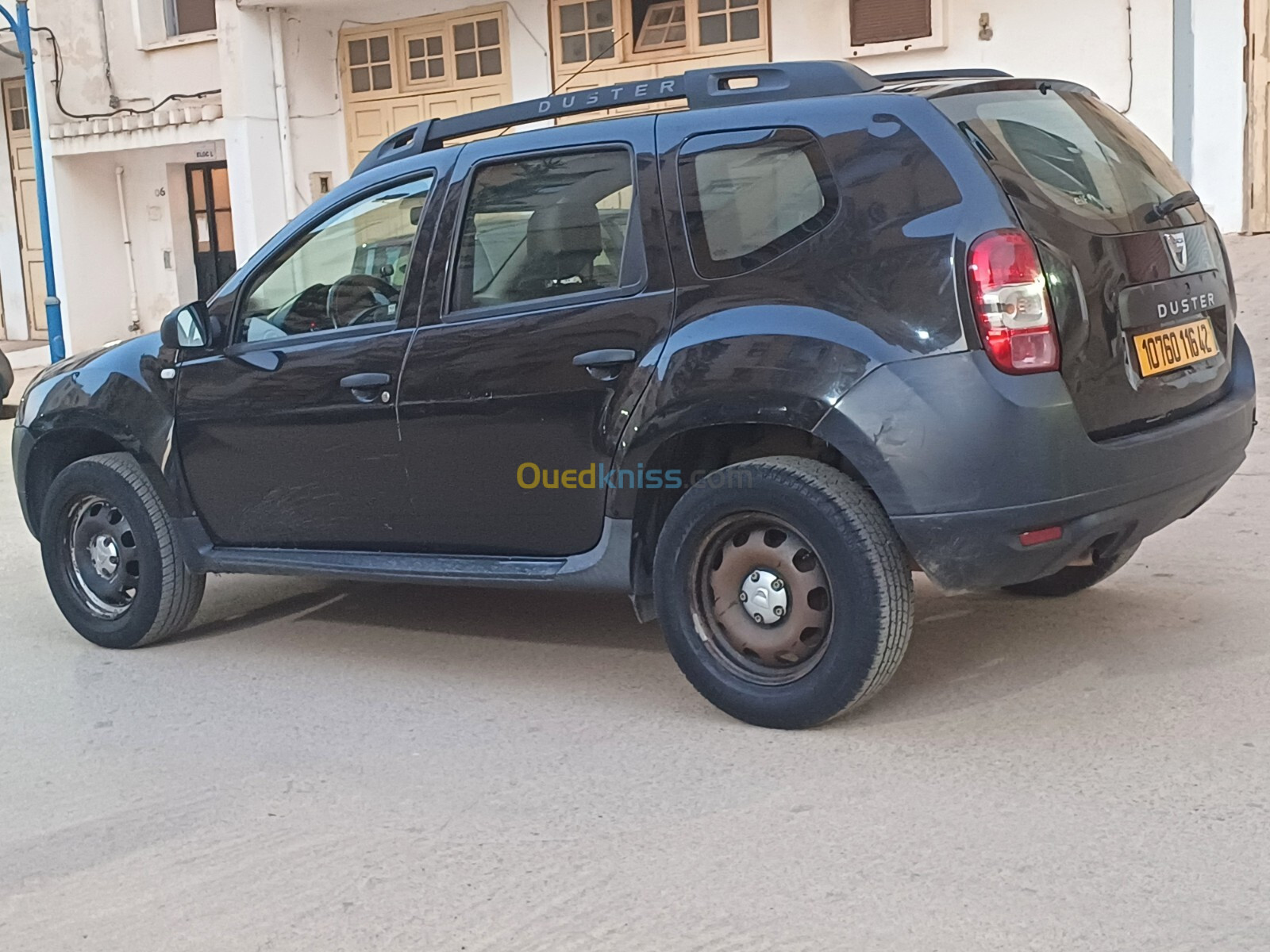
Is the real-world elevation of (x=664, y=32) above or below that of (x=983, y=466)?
above

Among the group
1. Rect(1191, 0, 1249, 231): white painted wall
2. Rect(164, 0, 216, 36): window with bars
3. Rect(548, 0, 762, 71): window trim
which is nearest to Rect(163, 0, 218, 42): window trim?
Rect(164, 0, 216, 36): window with bars

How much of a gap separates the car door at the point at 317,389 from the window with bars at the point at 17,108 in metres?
18.7

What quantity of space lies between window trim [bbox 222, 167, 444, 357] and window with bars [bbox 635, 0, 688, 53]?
10449 millimetres

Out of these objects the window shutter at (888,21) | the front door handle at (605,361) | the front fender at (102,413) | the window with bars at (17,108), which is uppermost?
the window with bars at (17,108)

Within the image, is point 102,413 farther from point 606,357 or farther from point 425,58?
point 425,58

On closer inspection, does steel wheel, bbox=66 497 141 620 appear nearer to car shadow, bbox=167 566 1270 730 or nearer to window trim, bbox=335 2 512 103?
car shadow, bbox=167 566 1270 730

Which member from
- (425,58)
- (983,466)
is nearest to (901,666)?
(983,466)

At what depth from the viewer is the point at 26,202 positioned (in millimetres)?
22234

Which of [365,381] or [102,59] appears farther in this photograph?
[102,59]

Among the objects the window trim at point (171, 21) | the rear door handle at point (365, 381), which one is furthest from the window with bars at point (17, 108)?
the rear door handle at point (365, 381)

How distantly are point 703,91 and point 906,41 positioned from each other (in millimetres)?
9699

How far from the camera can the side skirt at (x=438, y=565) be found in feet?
15.0

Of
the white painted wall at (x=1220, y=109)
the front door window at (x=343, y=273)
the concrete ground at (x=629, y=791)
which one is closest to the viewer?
the concrete ground at (x=629, y=791)

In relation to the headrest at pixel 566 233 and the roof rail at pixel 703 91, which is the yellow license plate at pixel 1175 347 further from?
the headrest at pixel 566 233
